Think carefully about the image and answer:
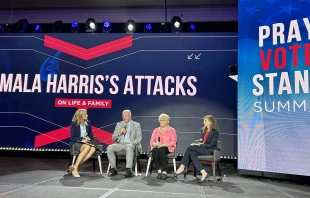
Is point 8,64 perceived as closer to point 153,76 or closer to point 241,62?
point 153,76

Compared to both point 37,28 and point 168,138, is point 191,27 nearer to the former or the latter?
point 168,138

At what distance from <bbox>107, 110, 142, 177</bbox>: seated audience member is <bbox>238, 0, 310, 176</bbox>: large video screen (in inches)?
66.5

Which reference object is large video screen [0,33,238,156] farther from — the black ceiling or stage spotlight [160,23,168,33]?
the black ceiling

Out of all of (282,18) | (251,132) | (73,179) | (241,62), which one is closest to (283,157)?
(251,132)

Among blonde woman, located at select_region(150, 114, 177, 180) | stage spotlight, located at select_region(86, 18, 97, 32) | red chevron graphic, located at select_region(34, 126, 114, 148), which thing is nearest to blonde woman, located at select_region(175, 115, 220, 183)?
blonde woman, located at select_region(150, 114, 177, 180)

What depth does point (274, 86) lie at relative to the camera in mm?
4348

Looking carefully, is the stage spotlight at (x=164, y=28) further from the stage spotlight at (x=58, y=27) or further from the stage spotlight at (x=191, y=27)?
the stage spotlight at (x=58, y=27)

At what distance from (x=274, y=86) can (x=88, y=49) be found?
3937 millimetres

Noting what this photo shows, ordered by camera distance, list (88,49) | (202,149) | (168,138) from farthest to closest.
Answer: (88,49) → (168,138) → (202,149)

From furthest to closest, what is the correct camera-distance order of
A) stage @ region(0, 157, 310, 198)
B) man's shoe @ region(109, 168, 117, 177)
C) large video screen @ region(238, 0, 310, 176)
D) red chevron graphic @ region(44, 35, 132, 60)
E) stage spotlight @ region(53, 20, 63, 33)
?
1. stage spotlight @ region(53, 20, 63, 33)
2. red chevron graphic @ region(44, 35, 132, 60)
3. man's shoe @ region(109, 168, 117, 177)
4. large video screen @ region(238, 0, 310, 176)
5. stage @ region(0, 157, 310, 198)

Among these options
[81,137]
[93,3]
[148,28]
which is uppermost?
[93,3]

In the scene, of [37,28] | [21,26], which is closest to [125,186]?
[37,28]

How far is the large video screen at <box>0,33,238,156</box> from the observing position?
6.02m

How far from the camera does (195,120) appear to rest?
6004 millimetres
